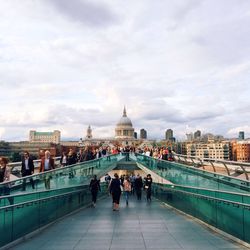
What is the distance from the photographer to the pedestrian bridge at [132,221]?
864cm

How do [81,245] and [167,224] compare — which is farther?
[167,224]

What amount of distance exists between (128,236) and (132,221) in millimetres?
2935

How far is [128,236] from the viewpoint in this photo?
967cm

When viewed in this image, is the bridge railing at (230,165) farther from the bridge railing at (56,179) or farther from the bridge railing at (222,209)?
the bridge railing at (56,179)

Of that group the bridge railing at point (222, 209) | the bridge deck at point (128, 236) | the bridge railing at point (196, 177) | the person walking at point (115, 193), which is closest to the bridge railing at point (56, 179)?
the bridge deck at point (128, 236)

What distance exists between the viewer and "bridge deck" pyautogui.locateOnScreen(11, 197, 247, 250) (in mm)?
8562

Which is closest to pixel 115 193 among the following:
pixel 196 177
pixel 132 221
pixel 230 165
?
pixel 132 221

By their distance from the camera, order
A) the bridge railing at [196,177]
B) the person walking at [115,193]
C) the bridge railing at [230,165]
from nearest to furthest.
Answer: the bridge railing at [196,177]
the bridge railing at [230,165]
the person walking at [115,193]

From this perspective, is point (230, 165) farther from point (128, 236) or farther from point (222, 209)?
point (128, 236)

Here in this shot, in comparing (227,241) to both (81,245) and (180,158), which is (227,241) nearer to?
(81,245)

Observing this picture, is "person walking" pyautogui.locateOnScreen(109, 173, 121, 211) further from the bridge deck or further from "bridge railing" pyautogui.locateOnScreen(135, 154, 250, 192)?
the bridge deck

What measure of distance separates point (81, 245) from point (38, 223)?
228 cm

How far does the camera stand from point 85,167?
1877 cm

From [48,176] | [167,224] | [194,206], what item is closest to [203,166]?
[194,206]
